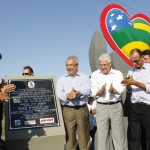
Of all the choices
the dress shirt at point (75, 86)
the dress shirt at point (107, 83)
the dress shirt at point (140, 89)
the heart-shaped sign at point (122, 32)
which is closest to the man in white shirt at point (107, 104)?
the dress shirt at point (107, 83)

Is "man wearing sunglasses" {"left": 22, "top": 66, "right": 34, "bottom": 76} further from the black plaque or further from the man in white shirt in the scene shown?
the man in white shirt

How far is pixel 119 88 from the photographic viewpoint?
14.9ft

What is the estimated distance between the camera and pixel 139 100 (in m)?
4.44

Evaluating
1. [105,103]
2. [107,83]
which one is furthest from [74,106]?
[107,83]

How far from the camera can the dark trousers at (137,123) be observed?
14.3ft

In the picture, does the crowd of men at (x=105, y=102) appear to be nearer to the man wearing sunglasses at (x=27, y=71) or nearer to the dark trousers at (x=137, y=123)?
the dark trousers at (x=137, y=123)

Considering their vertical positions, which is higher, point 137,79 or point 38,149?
point 137,79

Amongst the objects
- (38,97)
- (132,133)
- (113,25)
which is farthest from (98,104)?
(113,25)

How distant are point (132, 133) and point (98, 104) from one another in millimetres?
762

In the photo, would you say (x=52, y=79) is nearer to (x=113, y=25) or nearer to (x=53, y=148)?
(x=53, y=148)

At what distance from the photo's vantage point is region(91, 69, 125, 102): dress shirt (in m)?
4.52

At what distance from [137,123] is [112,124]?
1.36 feet

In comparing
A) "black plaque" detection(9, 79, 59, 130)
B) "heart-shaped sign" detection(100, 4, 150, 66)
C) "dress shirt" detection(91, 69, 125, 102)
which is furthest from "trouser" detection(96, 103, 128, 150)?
"heart-shaped sign" detection(100, 4, 150, 66)

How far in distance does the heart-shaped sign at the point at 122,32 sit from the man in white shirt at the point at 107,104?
2902mm
